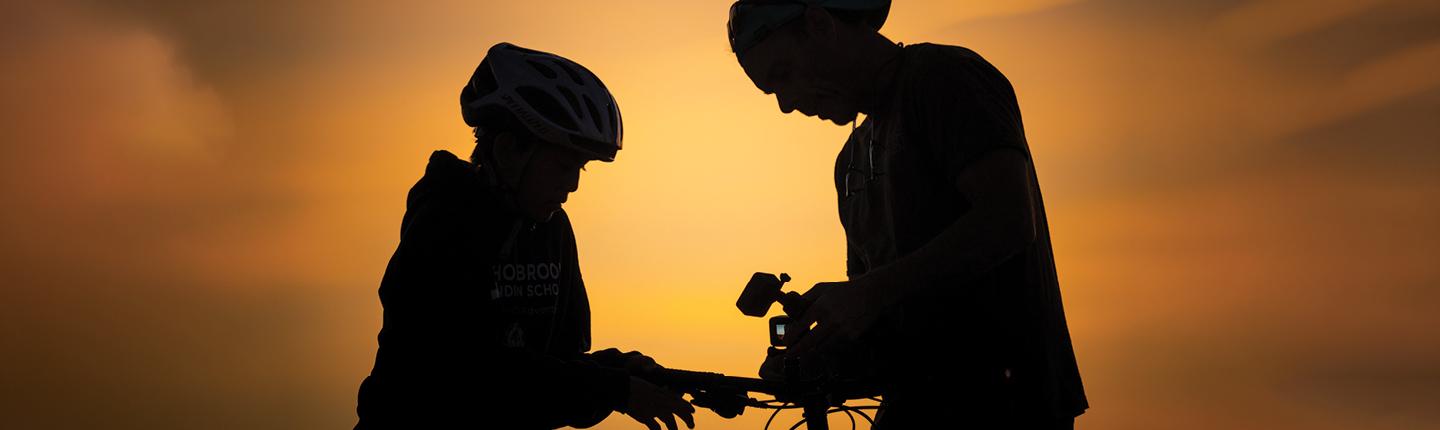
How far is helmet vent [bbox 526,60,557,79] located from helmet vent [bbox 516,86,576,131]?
17cm

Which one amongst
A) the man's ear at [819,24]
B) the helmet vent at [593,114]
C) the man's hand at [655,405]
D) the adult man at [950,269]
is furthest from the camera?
the helmet vent at [593,114]

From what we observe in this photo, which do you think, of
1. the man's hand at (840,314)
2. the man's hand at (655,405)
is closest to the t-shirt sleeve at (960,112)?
the man's hand at (840,314)

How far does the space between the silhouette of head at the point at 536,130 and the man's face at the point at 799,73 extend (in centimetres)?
122

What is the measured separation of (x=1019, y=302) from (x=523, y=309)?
7.86 feet

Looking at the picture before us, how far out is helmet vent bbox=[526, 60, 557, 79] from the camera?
552cm

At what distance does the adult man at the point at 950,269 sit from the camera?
11.2 feet

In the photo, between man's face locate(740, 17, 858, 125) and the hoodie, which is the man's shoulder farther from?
the hoodie

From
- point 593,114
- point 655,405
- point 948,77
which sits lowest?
point 655,405

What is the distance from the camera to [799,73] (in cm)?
433

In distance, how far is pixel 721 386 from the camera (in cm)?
418

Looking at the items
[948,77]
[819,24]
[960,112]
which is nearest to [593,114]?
[819,24]

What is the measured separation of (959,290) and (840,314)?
1.41 feet

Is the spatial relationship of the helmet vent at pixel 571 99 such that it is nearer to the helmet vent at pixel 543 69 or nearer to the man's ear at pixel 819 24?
the helmet vent at pixel 543 69

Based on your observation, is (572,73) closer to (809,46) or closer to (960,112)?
(809,46)
